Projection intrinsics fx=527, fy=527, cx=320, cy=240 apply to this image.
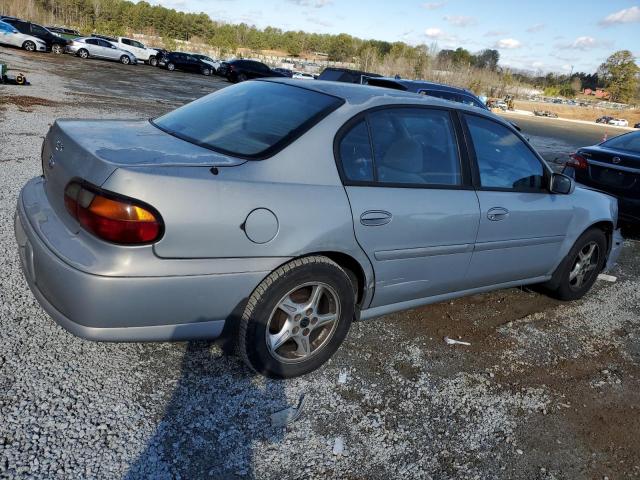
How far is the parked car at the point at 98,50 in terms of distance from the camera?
106 ft

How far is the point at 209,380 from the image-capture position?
287 cm

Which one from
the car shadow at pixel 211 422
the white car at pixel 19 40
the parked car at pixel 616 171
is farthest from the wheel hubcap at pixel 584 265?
the white car at pixel 19 40

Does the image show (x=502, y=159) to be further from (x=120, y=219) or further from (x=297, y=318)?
(x=120, y=219)

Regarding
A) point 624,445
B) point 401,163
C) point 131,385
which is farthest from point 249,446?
point 624,445

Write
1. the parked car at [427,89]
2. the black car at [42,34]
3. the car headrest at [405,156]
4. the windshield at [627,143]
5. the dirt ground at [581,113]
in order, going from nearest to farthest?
the car headrest at [405,156], the windshield at [627,143], the parked car at [427,89], the black car at [42,34], the dirt ground at [581,113]

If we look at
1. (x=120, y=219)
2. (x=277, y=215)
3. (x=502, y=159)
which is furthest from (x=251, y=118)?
(x=502, y=159)

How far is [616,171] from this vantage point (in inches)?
252

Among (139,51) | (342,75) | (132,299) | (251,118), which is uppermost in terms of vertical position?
(139,51)

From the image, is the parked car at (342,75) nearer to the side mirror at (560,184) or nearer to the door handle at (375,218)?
the side mirror at (560,184)

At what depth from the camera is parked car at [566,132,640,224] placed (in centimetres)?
624

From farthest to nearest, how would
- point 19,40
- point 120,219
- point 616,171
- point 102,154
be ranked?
point 19,40 < point 616,171 < point 102,154 < point 120,219

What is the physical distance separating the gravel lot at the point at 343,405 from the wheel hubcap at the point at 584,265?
0.71 meters

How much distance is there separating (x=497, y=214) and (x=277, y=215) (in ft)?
5.75

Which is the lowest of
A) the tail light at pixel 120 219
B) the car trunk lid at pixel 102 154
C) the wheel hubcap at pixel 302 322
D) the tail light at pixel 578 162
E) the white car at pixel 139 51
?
the wheel hubcap at pixel 302 322
